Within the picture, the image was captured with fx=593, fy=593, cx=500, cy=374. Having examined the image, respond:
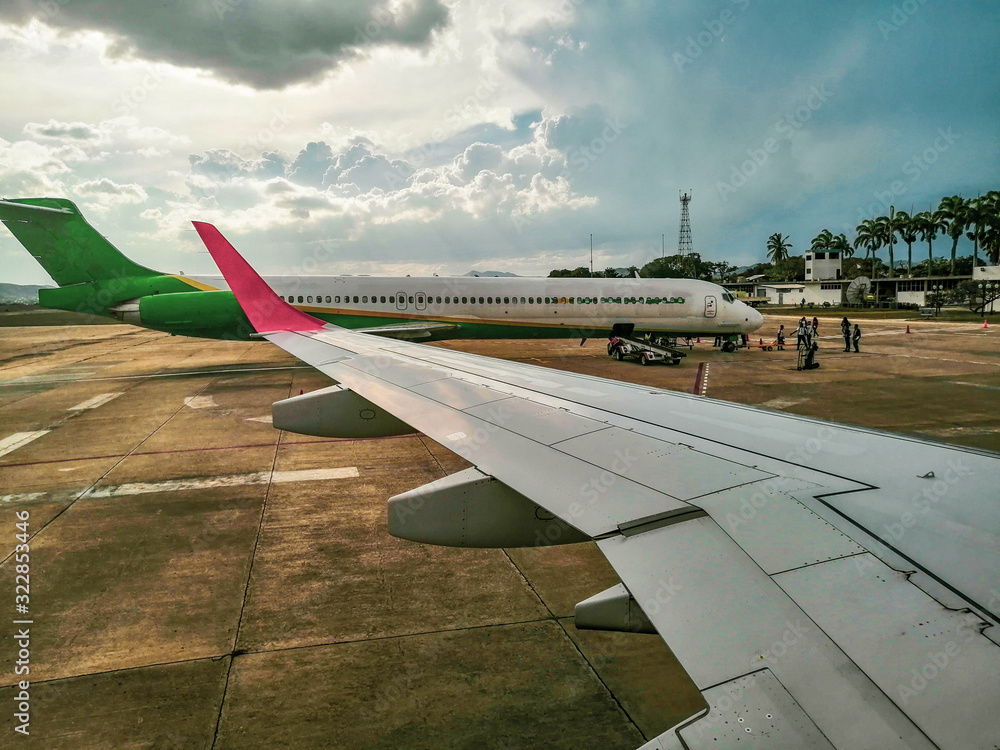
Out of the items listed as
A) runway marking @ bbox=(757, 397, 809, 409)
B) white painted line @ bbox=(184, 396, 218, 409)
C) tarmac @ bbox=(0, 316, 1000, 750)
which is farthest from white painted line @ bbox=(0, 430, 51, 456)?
runway marking @ bbox=(757, 397, 809, 409)

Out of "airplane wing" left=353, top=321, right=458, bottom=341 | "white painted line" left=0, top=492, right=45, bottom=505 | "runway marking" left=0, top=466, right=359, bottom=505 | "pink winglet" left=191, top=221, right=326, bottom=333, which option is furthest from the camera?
"airplane wing" left=353, top=321, right=458, bottom=341

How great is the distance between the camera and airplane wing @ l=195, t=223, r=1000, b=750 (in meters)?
1.57

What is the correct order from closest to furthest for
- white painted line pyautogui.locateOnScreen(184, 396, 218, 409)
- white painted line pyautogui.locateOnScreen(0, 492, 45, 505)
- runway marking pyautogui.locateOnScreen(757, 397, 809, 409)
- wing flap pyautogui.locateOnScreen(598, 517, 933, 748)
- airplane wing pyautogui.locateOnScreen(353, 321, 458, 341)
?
wing flap pyautogui.locateOnScreen(598, 517, 933, 748)
white painted line pyautogui.locateOnScreen(0, 492, 45, 505)
runway marking pyautogui.locateOnScreen(757, 397, 809, 409)
white painted line pyautogui.locateOnScreen(184, 396, 218, 409)
airplane wing pyautogui.locateOnScreen(353, 321, 458, 341)

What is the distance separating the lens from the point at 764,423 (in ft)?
13.2

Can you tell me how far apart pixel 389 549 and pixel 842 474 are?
536 cm

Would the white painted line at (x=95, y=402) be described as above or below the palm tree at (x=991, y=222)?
below

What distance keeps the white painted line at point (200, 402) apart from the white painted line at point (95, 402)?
6.87ft

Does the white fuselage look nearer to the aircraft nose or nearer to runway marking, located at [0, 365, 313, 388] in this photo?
the aircraft nose

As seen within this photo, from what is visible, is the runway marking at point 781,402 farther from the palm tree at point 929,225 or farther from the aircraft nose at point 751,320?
the palm tree at point 929,225

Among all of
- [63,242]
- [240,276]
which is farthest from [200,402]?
[63,242]

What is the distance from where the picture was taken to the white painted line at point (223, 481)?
911cm

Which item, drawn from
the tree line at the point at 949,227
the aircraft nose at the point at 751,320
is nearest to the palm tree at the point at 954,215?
the tree line at the point at 949,227

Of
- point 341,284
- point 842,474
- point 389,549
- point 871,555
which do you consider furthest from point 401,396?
point 341,284

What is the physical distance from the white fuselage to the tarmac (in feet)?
33.8
